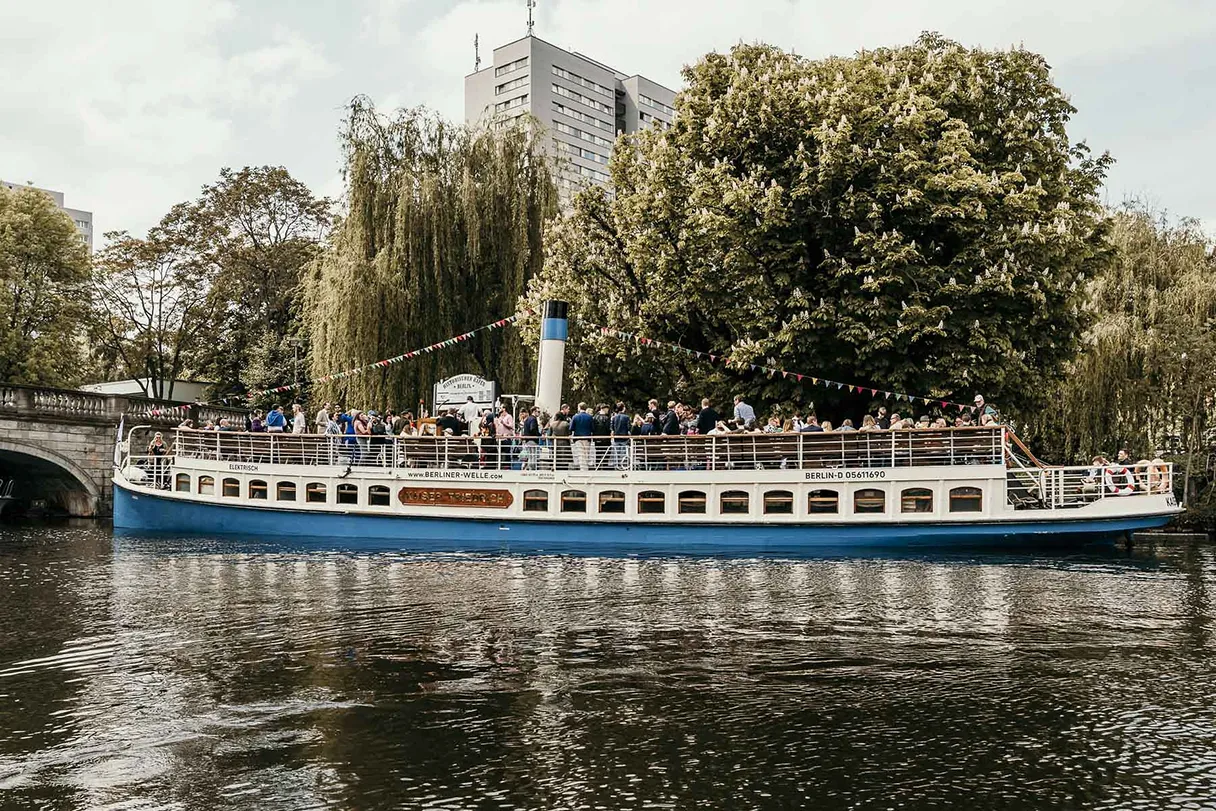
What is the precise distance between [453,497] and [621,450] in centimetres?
455

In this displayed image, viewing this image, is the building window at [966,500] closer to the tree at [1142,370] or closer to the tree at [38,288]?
the tree at [1142,370]

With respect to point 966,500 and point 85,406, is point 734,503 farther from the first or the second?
point 85,406

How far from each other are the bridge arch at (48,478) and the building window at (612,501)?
916 inches

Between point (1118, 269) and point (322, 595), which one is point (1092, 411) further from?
point (322, 595)

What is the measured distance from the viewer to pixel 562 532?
26.3 m

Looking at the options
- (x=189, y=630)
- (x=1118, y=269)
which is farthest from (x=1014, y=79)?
(x=189, y=630)

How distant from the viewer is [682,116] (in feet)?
99.3

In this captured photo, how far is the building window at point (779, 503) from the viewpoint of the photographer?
24828mm

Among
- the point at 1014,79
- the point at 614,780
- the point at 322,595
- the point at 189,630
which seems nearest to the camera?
the point at 614,780

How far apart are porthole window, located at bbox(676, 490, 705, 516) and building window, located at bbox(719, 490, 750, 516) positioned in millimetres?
483

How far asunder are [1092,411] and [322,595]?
25.7 m

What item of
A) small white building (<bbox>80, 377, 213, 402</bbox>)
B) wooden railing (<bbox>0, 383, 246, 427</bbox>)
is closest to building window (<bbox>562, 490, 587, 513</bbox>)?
wooden railing (<bbox>0, 383, 246, 427</bbox>)

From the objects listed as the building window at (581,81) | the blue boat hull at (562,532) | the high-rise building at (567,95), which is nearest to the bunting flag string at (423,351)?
the blue boat hull at (562,532)

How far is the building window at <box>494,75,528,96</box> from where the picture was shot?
9450 centimetres
